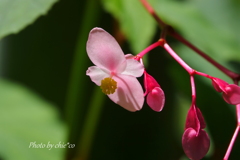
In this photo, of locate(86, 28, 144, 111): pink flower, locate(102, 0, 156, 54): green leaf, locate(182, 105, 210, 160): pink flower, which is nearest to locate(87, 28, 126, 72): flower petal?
locate(86, 28, 144, 111): pink flower

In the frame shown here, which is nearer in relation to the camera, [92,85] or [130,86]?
[130,86]

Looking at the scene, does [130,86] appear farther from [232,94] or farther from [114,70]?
[232,94]

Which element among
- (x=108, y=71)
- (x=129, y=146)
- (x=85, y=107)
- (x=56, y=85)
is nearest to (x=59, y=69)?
(x=56, y=85)

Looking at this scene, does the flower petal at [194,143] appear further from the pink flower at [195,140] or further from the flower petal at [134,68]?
the flower petal at [134,68]

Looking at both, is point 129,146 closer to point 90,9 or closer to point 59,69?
point 59,69

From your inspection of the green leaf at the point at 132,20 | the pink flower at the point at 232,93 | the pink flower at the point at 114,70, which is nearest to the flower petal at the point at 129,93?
the pink flower at the point at 114,70

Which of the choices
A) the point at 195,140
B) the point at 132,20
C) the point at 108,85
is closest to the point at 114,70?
the point at 108,85
